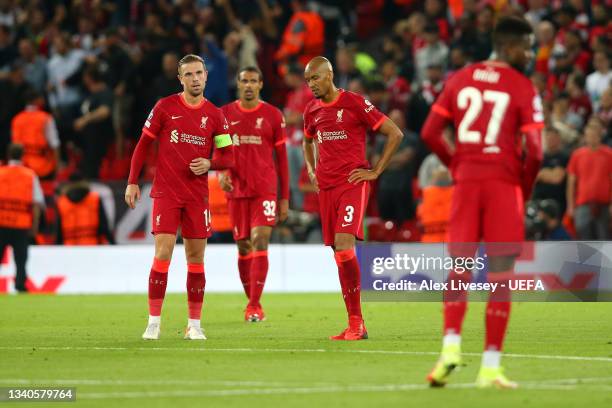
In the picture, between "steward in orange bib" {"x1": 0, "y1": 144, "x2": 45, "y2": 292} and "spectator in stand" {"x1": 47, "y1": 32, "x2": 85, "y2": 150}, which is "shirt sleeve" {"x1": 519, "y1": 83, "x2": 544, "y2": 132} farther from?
"spectator in stand" {"x1": 47, "y1": 32, "x2": 85, "y2": 150}

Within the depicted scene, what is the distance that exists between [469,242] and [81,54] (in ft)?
58.0

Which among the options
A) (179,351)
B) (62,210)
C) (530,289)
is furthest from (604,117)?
(179,351)

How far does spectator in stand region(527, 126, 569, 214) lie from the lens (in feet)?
68.2

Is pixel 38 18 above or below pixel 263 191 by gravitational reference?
above

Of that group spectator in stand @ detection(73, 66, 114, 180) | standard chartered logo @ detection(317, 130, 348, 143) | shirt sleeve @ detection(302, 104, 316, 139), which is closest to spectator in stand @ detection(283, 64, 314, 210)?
spectator in stand @ detection(73, 66, 114, 180)

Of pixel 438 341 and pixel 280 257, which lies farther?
pixel 280 257

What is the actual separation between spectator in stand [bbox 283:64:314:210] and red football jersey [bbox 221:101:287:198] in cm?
738

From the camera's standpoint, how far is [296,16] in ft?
81.3

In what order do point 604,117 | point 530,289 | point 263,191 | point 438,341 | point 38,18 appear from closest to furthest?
point 438,341 → point 263,191 → point 530,289 → point 604,117 → point 38,18

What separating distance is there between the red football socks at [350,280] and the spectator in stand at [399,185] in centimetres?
967

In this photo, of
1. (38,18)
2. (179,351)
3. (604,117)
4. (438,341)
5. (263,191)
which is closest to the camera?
(179,351)

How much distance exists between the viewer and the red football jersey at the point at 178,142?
39.7ft

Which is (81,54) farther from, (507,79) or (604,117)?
(507,79)

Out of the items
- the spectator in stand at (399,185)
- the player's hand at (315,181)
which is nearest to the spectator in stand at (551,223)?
the spectator in stand at (399,185)
